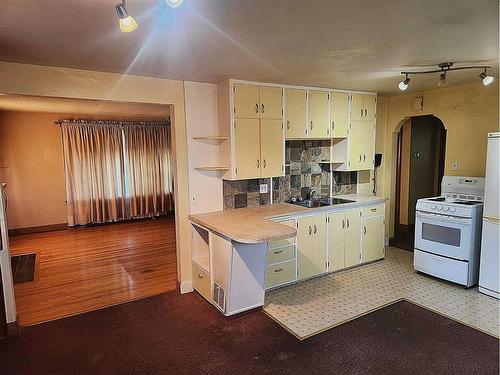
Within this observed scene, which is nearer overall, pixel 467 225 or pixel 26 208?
pixel 467 225

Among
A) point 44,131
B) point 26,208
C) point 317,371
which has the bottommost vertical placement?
point 317,371

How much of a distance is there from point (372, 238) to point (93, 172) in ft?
18.7

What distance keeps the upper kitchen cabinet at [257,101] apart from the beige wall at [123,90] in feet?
2.05

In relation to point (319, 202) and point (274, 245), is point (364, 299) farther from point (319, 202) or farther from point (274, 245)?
point (319, 202)

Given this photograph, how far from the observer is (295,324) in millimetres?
2934

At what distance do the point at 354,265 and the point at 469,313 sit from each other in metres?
1.45

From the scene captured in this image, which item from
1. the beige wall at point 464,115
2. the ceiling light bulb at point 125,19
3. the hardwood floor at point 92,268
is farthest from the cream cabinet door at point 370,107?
the ceiling light bulb at point 125,19

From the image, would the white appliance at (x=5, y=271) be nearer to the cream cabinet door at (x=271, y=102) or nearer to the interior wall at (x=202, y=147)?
the interior wall at (x=202, y=147)

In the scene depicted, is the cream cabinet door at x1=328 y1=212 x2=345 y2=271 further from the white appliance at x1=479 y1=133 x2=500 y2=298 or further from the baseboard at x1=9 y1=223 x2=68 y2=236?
the baseboard at x1=9 y1=223 x2=68 y2=236

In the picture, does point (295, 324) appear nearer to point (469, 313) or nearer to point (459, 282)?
point (469, 313)

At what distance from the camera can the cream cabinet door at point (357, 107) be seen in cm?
447

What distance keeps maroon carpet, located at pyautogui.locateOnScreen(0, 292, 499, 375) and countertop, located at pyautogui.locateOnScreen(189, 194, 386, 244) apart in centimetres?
89

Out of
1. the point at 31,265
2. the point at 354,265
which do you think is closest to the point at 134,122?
the point at 31,265

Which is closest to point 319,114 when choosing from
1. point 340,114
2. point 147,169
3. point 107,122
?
point 340,114
